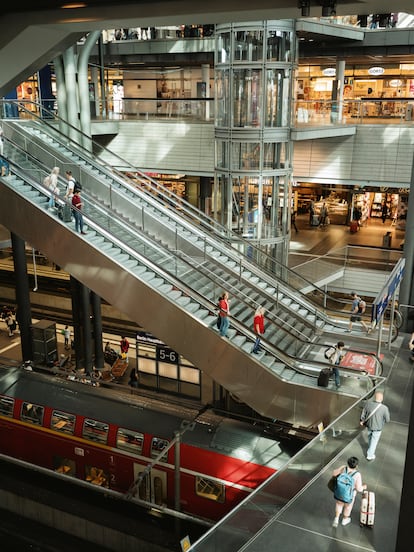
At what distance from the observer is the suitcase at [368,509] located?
875cm

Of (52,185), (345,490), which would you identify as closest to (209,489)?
(345,490)

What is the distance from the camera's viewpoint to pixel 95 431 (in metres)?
14.3

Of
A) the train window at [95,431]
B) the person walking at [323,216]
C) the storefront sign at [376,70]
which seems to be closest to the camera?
the train window at [95,431]

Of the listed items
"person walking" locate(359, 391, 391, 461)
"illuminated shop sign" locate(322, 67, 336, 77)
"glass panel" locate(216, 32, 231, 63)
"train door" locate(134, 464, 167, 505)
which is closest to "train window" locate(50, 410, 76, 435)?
"train door" locate(134, 464, 167, 505)

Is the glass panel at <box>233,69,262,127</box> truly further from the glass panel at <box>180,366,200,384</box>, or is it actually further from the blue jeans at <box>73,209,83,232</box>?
the glass panel at <box>180,366,200,384</box>

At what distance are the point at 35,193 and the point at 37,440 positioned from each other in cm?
680

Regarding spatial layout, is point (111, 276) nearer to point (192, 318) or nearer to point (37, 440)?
point (192, 318)

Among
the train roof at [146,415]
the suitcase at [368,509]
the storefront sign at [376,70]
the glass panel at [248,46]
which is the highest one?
the storefront sign at [376,70]

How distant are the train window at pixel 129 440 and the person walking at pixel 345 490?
235 inches

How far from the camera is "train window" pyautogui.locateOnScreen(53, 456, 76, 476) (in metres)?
15.1

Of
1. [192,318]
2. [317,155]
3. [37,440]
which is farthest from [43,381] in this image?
[317,155]

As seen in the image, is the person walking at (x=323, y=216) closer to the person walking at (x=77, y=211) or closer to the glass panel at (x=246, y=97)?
the glass panel at (x=246, y=97)

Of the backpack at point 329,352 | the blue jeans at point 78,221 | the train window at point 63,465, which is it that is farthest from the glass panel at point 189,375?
the blue jeans at point 78,221

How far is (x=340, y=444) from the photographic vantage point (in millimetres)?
10562
